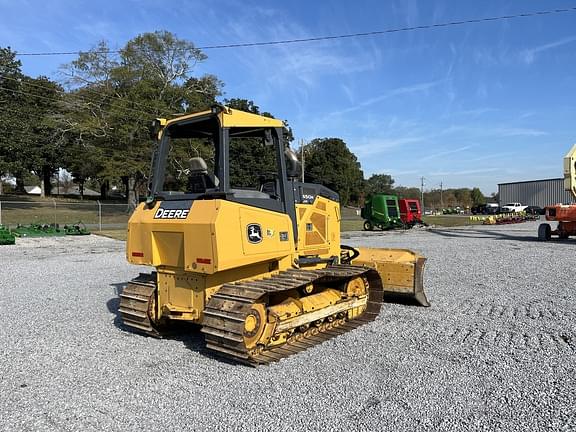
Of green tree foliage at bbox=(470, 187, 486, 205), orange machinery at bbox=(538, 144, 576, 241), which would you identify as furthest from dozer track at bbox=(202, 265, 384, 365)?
green tree foliage at bbox=(470, 187, 486, 205)

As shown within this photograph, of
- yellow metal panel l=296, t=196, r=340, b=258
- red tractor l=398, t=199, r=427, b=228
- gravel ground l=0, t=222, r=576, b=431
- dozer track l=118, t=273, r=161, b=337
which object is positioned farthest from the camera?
red tractor l=398, t=199, r=427, b=228

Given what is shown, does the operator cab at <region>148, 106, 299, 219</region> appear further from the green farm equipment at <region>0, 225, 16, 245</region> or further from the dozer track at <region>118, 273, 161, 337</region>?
the green farm equipment at <region>0, 225, 16, 245</region>

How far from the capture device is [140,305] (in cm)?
587

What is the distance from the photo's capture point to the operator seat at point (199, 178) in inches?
214

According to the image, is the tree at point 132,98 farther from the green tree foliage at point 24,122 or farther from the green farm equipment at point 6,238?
the green farm equipment at point 6,238

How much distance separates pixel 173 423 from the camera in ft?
12.1

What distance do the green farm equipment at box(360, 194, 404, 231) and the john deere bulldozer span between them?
926 inches

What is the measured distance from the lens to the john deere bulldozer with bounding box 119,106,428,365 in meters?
4.95

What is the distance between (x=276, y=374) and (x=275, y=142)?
9.10ft

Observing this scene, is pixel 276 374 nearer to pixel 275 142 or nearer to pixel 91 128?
pixel 275 142

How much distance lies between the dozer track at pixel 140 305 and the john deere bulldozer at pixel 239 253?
14 millimetres

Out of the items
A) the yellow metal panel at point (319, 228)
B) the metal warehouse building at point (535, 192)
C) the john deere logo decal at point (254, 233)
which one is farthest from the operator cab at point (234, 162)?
the metal warehouse building at point (535, 192)

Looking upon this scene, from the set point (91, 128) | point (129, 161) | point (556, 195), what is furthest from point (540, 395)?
point (556, 195)

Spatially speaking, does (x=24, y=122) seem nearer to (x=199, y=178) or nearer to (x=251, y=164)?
(x=251, y=164)
